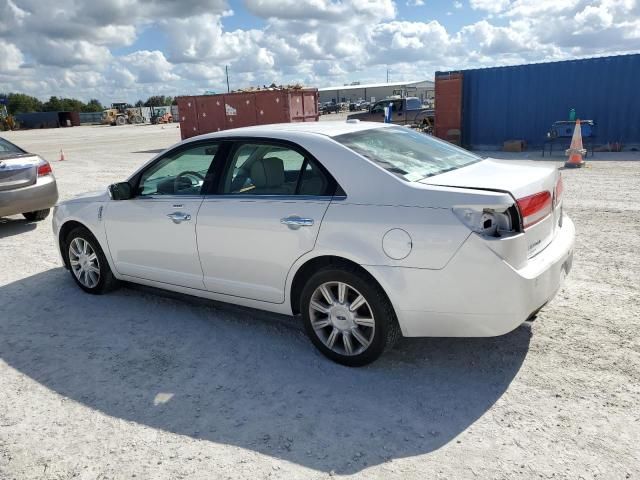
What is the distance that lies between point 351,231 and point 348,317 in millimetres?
586

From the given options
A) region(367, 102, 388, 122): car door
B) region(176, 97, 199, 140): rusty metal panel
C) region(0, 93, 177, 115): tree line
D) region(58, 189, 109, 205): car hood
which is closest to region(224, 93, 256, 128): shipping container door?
region(176, 97, 199, 140): rusty metal panel

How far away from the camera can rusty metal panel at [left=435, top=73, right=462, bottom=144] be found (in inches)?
672

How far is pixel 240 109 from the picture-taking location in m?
21.2

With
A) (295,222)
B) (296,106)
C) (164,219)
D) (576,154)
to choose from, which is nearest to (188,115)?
(296,106)

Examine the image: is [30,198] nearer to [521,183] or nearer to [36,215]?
[36,215]

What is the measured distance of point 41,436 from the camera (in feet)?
9.96

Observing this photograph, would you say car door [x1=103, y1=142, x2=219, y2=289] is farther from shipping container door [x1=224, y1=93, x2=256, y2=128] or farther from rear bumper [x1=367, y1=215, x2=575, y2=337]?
shipping container door [x1=224, y1=93, x2=256, y2=128]

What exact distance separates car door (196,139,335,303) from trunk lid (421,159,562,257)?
2.67ft

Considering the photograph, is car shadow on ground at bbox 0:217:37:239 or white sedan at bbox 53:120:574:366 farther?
car shadow on ground at bbox 0:217:37:239

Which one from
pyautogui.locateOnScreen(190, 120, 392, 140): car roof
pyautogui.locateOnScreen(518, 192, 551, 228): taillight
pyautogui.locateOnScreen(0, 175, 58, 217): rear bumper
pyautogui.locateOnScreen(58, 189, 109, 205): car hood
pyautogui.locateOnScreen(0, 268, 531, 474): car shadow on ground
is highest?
pyautogui.locateOnScreen(190, 120, 392, 140): car roof

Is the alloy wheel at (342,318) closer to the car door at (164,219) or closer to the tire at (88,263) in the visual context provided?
the car door at (164,219)

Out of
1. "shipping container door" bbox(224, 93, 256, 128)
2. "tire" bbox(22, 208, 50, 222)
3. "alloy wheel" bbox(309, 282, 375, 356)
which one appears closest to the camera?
"alloy wheel" bbox(309, 282, 375, 356)

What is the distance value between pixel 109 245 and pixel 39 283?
1353 millimetres

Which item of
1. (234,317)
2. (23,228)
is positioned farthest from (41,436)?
(23,228)
